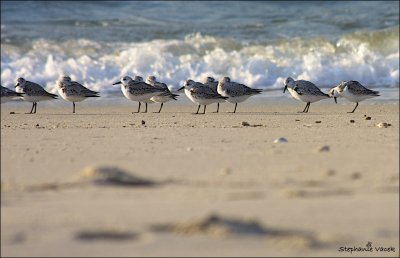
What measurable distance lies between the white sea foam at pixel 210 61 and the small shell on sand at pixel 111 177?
966 cm

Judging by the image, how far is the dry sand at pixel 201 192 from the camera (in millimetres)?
4918

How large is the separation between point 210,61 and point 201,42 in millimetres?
1732

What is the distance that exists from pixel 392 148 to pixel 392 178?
1.46 metres

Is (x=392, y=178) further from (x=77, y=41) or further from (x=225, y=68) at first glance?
(x=77, y=41)

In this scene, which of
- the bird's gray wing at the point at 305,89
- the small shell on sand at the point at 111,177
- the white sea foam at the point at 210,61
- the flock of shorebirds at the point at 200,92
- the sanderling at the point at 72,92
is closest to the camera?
the small shell on sand at the point at 111,177

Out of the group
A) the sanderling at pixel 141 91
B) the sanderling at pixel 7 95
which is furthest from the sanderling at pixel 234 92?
the sanderling at pixel 7 95

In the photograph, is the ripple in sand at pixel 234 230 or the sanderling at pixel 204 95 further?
the sanderling at pixel 204 95

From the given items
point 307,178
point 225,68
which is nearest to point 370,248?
point 307,178

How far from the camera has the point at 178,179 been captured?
6.42 meters

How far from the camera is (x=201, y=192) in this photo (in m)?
5.99

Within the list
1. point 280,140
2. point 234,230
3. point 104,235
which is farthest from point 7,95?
point 234,230

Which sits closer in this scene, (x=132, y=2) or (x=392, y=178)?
(x=392, y=178)

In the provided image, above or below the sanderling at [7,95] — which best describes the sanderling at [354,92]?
above

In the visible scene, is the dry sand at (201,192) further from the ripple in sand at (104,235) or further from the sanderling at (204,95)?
the sanderling at (204,95)
